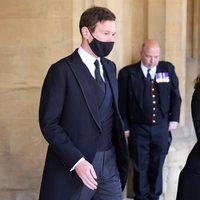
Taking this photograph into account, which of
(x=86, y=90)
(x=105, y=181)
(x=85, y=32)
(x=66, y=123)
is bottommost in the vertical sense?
(x=105, y=181)

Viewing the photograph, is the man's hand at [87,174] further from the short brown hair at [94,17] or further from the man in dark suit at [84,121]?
the short brown hair at [94,17]

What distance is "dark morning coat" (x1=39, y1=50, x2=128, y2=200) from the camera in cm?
273

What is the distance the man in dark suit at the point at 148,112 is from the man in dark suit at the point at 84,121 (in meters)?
2.13

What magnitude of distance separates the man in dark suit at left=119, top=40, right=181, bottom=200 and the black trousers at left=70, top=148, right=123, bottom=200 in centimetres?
212

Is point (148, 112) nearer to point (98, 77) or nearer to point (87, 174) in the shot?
point (98, 77)

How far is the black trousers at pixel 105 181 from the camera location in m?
2.86

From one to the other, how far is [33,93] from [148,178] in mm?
1448

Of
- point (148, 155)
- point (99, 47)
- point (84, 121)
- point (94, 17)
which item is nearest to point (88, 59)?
point (99, 47)

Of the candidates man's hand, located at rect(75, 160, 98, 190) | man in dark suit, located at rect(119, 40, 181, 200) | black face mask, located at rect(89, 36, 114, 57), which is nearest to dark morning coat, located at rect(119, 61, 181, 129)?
man in dark suit, located at rect(119, 40, 181, 200)

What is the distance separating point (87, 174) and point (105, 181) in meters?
0.28

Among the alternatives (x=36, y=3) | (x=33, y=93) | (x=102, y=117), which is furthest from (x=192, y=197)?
(x=36, y=3)

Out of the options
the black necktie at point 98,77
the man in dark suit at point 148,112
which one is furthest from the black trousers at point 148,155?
the black necktie at point 98,77

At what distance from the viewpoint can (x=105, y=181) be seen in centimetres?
292

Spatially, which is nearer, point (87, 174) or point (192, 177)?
point (87, 174)
